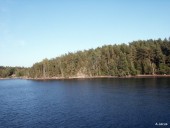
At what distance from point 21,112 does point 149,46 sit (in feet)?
457

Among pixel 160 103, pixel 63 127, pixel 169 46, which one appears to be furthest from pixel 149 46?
pixel 63 127

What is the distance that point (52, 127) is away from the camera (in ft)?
149

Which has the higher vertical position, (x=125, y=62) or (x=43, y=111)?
(x=125, y=62)

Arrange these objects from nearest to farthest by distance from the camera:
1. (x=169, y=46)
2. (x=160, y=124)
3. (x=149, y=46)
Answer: (x=160, y=124), (x=169, y=46), (x=149, y=46)

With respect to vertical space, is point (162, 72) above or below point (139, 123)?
above

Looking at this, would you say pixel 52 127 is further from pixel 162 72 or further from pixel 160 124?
pixel 162 72

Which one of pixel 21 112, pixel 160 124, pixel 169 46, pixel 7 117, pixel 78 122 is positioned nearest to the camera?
pixel 160 124

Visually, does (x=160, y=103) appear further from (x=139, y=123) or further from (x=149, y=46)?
(x=149, y=46)

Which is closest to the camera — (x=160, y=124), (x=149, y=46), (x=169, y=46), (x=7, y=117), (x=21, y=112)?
(x=160, y=124)

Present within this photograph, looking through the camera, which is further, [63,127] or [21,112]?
[21,112]

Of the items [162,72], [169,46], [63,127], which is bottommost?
[63,127]

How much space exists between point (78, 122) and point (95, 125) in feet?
14.9

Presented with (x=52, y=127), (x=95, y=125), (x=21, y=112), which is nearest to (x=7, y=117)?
(x=21, y=112)

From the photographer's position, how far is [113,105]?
64.0m
